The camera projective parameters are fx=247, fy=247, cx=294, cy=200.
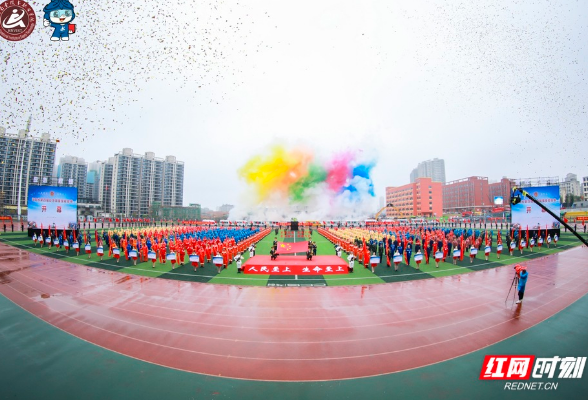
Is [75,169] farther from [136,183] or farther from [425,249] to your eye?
[425,249]

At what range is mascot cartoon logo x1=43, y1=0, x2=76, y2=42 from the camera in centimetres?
996

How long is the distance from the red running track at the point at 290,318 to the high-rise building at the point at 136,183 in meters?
91.9

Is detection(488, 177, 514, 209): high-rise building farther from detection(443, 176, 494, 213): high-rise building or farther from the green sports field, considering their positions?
the green sports field

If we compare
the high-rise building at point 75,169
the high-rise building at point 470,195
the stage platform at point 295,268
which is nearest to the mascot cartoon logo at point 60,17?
the stage platform at point 295,268

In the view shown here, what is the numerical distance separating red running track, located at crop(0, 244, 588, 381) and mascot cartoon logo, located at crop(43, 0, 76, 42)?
10508mm

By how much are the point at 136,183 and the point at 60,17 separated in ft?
319

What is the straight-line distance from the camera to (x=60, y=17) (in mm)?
10094

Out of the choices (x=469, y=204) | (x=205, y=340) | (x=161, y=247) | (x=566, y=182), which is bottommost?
(x=205, y=340)

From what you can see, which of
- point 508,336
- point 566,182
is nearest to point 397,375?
point 508,336

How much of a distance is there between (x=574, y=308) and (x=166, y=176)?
379 ft

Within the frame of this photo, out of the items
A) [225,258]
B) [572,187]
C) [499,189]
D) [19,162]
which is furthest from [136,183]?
[572,187]

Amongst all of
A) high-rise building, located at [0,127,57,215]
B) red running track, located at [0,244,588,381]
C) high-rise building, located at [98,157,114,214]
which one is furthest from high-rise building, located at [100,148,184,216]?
red running track, located at [0,244,588,381]

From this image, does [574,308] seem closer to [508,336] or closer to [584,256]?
[508,336]

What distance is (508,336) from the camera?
248 inches
